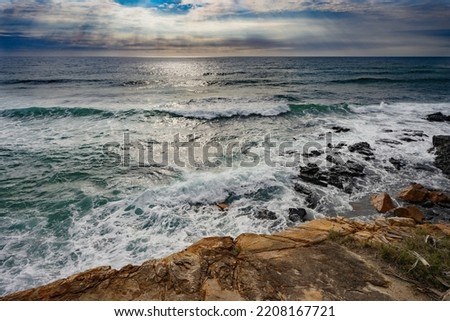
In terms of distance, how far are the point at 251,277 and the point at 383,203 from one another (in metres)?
6.10

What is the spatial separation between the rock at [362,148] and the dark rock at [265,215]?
7.09 meters

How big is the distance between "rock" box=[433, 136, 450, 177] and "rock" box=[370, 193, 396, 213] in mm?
4340

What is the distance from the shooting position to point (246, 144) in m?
14.7

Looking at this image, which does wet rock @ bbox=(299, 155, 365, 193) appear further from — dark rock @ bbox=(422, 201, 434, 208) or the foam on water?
the foam on water

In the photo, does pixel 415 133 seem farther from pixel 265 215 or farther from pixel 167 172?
pixel 167 172

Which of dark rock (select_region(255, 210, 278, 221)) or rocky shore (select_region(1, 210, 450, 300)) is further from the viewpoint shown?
dark rock (select_region(255, 210, 278, 221))

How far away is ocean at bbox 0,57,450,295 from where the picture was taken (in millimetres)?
7348

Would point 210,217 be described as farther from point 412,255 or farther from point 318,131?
point 318,131

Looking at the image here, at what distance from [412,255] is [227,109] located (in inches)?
745

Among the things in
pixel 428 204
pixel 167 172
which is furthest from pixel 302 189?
pixel 167 172

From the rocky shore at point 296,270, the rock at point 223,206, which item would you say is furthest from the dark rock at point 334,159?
the rocky shore at point 296,270

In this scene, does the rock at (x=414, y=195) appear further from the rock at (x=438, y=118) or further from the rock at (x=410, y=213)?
the rock at (x=438, y=118)

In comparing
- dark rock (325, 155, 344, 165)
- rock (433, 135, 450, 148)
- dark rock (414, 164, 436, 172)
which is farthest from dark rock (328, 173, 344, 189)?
rock (433, 135, 450, 148)

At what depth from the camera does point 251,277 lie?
4.33 metres
